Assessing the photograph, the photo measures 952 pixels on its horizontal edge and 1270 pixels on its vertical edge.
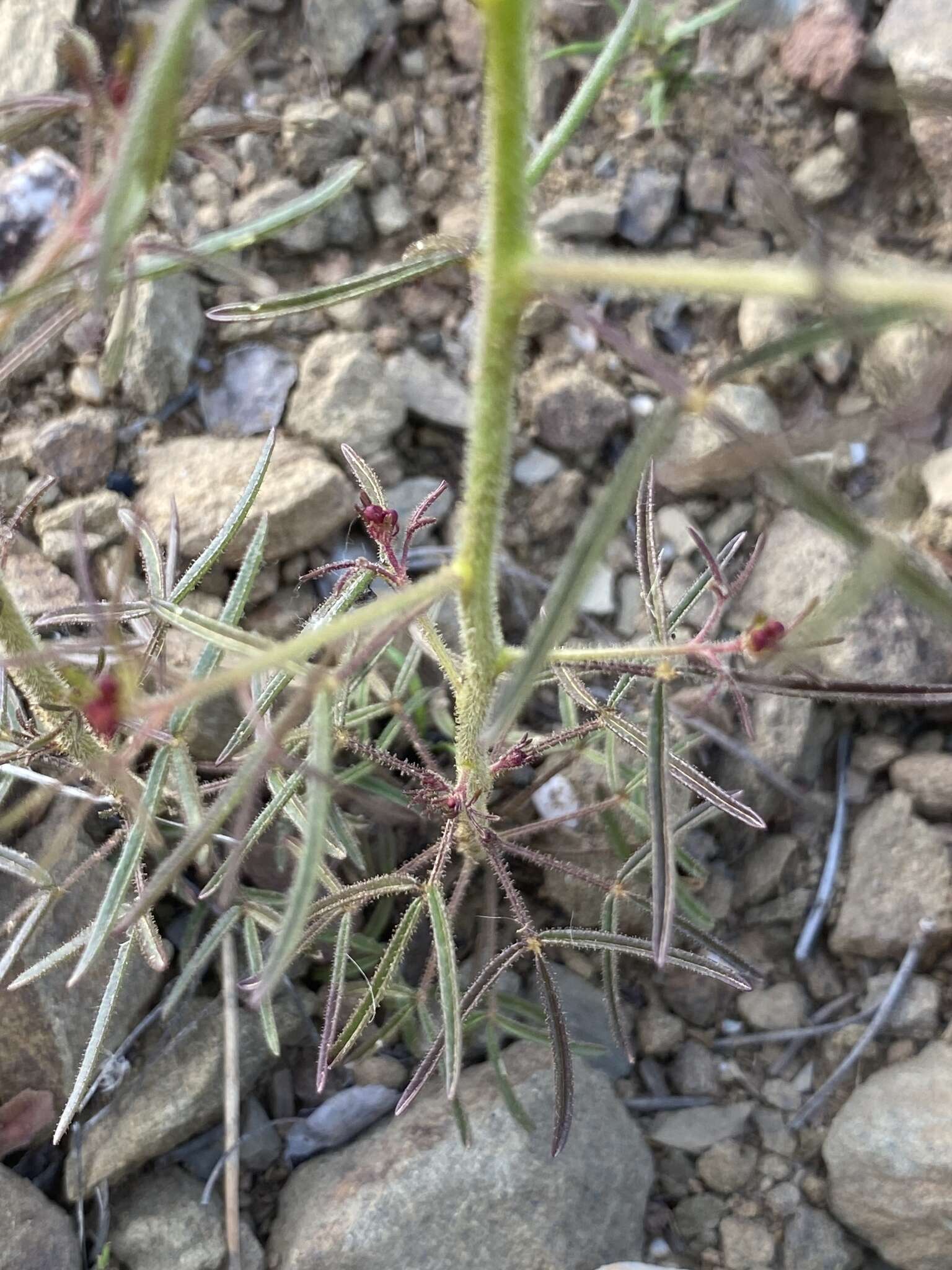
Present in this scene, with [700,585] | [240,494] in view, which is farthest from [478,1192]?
[240,494]

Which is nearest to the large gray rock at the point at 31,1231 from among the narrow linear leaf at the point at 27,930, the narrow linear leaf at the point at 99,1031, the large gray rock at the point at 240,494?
the narrow linear leaf at the point at 99,1031

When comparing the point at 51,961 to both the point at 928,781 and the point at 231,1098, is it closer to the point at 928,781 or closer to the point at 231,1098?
the point at 231,1098

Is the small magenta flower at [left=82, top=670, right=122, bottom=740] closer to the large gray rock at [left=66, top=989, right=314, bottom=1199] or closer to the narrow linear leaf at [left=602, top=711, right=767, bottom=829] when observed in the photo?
the narrow linear leaf at [left=602, top=711, right=767, bottom=829]

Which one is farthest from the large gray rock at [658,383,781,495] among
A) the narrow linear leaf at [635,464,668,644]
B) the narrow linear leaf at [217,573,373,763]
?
the narrow linear leaf at [217,573,373,763]

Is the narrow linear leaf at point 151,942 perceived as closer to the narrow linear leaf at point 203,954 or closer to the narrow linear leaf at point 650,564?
the narrow linear leaf at point 203,954

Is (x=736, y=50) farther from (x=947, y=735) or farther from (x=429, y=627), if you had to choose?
(x=429, y=627)

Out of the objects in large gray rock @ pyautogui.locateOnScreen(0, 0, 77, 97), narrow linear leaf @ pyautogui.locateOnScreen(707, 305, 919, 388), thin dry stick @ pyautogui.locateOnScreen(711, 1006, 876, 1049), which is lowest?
thin dry stick @ pyautogui.locateOnScreen(711, 1006, 876, 1049)
